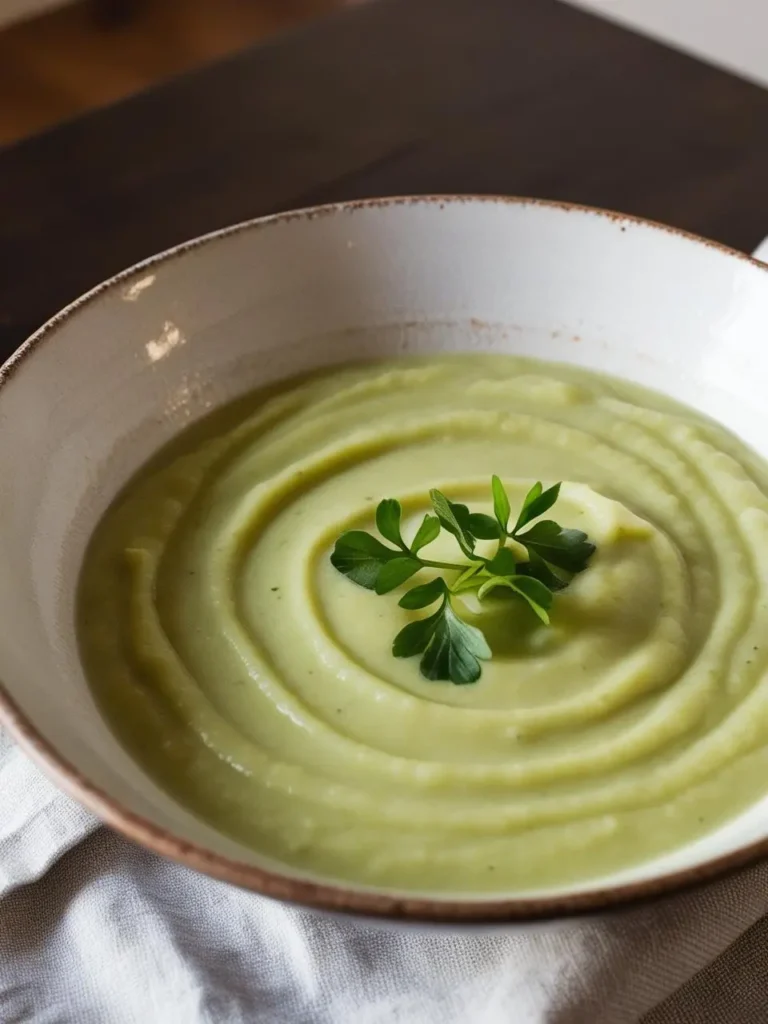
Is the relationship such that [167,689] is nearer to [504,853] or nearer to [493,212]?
[504,853]

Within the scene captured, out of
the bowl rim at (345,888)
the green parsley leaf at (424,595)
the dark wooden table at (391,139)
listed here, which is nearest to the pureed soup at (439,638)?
the green parsley leaf at (424,595)

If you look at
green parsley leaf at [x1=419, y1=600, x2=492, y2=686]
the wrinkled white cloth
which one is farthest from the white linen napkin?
green parsley leaf at [x1=419, y1=600, x2=492, y2=686]

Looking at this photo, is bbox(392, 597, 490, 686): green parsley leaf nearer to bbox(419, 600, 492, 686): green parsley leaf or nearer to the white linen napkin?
bbox(419, 600, 492, 686): green parsley leaf

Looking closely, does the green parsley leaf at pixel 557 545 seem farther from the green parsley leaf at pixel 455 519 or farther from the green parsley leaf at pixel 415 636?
the green parsley leaf at pixel 415 636

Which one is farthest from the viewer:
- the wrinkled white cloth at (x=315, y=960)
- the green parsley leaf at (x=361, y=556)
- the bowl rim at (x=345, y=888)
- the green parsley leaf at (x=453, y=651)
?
the green parsley leaf at (x=361, y=556)

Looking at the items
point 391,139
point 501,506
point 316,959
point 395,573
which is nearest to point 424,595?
point 395,573

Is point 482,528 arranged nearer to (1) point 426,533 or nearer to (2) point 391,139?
(1) point 426,533

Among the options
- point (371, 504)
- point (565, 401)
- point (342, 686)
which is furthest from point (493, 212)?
point (342, 686)
